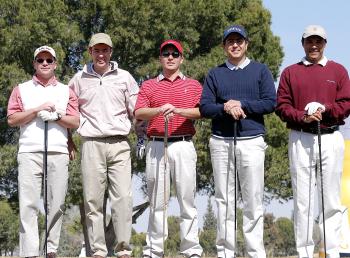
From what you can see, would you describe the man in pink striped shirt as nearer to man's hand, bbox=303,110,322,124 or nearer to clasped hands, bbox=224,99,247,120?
clasped hands, bbox=224,99,247,120

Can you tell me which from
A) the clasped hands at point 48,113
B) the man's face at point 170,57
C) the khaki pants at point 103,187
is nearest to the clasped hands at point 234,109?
the man's face at point 170,57

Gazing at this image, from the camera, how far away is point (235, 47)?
8.40 metres

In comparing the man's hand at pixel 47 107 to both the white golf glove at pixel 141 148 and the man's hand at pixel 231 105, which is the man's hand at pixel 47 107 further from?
the man's hand at pixel 231 105

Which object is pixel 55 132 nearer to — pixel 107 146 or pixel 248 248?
pixel 107 146

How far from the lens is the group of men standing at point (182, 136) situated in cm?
809

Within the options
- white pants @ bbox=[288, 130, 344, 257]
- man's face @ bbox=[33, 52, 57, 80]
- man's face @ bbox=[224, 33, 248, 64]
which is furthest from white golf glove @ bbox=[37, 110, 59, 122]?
white pants @ bbox=[288, 130, 344, 257]

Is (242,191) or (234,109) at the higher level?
(234,109)

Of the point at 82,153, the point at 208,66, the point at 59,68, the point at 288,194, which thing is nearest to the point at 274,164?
the point at 288,194

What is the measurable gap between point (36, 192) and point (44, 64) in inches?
54.4

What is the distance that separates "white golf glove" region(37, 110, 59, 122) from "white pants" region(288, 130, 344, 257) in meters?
2.54

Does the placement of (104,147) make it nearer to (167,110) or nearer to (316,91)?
(167,110)

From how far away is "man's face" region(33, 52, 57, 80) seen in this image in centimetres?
859

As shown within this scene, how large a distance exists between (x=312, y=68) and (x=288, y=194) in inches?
639

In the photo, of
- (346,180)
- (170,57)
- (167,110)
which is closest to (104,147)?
(167,110)
